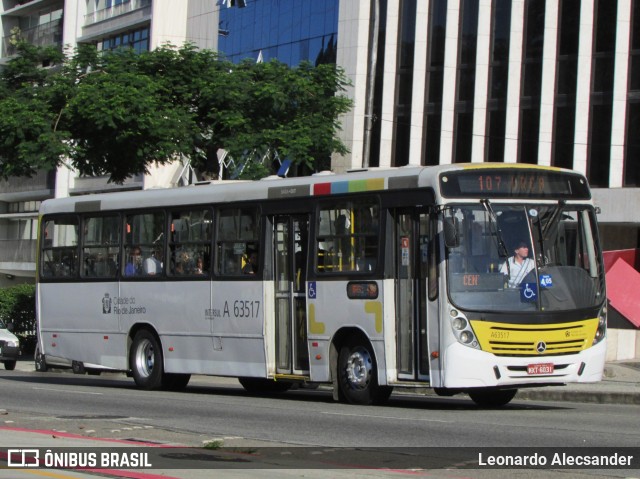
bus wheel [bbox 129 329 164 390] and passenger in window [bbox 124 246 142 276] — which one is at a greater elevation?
passenger in window [bbox 124 246 142 276]

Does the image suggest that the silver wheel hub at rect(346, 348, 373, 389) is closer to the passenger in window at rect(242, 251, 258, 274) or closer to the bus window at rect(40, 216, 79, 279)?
the passenger in window at rect(242, 251, 258, 274)

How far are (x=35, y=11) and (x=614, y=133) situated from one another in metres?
41.2

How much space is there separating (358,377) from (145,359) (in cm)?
545

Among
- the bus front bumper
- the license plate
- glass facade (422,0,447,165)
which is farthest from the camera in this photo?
glass facade (422,0,447,165)

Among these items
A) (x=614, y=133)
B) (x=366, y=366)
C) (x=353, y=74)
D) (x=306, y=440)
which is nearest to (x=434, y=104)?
(x=353, y=74)

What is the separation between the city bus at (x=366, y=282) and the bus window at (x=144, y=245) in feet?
0.10

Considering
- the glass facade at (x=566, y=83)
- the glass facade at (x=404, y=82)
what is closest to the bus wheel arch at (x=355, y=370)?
the glass facade at (x=566, y=83)

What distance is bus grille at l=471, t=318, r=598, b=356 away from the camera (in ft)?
52.7

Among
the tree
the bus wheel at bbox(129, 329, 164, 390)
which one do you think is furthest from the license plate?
the tree

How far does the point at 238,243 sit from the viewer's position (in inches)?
773

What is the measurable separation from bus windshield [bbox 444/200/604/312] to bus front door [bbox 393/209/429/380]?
2.08ft

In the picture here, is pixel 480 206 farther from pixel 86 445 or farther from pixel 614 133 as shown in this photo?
pixel 614 133

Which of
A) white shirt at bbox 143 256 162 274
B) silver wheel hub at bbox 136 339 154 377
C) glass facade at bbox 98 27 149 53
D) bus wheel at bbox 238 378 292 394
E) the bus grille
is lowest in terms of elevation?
bus wheel at bbox 238 378 292 394

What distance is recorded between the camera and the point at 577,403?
2052 centimetres
